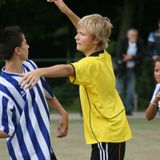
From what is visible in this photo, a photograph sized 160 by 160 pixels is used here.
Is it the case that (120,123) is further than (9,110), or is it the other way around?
(120,123)

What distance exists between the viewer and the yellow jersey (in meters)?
5.27

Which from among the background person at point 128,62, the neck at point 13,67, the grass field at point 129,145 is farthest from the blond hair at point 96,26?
the background person at point 128,62

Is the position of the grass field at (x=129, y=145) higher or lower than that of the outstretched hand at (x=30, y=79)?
lower

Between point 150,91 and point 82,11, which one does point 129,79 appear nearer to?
point 150,91

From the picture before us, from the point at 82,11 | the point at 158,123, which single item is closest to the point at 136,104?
the point at 158,123

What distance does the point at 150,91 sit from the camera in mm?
16688

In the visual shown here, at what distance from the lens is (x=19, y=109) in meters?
4.87

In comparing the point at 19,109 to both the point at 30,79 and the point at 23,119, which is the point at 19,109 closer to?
the point at 23,119

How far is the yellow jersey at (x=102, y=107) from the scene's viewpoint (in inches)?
207

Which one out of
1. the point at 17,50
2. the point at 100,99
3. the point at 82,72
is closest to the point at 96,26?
the point at 82,72

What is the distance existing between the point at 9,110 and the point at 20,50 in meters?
0.47

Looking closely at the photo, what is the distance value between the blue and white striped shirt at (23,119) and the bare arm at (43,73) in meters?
0.31

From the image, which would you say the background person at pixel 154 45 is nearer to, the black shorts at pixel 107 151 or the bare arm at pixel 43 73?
the black shorts at pixel 107 151

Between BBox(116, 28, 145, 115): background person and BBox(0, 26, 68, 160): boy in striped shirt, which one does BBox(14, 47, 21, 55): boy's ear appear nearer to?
BBox(0, 26, 68, 160): boy in striped shirt
